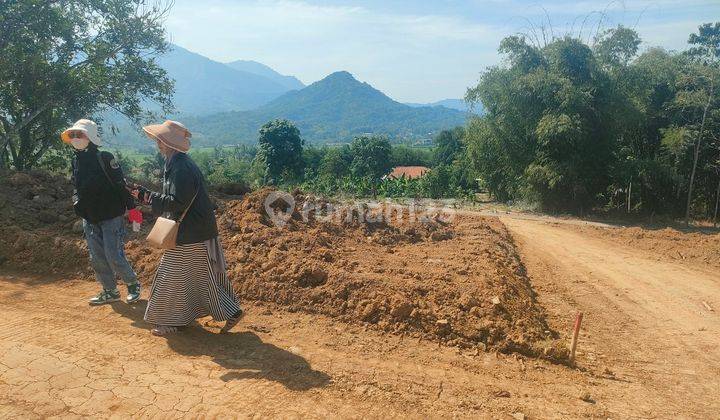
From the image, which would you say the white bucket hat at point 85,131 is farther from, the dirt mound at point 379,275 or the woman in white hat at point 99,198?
the dirt mound at point 379,275

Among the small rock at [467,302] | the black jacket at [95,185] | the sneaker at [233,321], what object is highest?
the black jacket at [95,185]

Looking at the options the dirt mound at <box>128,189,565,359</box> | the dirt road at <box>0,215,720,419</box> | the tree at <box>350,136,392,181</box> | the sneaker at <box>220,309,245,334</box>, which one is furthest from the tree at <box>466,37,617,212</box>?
the tree at <box>350,136,392,181</box>

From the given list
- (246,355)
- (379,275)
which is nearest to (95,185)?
(246,355)

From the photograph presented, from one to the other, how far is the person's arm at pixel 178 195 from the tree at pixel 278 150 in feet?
105

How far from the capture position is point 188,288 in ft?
12.1

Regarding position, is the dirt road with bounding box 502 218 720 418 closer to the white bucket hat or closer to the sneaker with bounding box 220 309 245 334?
the sneaker with bounding box 220 309 245 334

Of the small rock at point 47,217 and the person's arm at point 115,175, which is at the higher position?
the person's arm at point 115,175

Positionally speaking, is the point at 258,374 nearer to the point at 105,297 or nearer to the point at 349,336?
the point at 349,336

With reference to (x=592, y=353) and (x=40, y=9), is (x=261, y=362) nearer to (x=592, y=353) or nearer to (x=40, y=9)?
(x=592, y=353)

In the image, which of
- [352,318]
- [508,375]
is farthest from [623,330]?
[352,318]

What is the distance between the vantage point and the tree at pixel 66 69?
8500mm

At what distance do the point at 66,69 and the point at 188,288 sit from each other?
743cm

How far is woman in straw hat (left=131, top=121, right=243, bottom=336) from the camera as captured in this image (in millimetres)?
3531

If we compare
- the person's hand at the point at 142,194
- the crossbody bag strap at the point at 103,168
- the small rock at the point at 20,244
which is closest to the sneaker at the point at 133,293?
the crossbody bag strap at the point at 103,168
